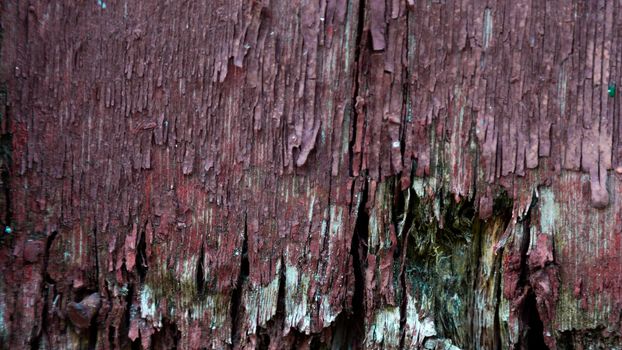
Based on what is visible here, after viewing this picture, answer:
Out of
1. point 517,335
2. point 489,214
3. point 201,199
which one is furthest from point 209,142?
point 517,335

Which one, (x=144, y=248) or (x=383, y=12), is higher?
(x=383, y=12)

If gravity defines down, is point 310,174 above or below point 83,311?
above

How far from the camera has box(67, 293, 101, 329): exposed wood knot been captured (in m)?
1.20

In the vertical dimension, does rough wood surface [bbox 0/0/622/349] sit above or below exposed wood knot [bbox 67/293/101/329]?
above

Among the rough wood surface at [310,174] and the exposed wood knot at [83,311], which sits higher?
the rough wood surface at [310,174]

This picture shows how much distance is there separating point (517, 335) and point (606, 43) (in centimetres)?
56

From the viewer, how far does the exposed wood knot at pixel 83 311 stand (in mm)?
1195

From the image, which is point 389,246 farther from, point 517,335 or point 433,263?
point 517,335

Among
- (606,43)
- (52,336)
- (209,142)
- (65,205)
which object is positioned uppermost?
(606,43)

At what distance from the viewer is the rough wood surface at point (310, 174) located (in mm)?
1131

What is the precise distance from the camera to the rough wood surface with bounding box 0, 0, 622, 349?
113 cm

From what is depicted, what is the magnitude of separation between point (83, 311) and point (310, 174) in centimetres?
51

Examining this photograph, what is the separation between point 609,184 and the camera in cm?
112

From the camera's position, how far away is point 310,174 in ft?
3.87
